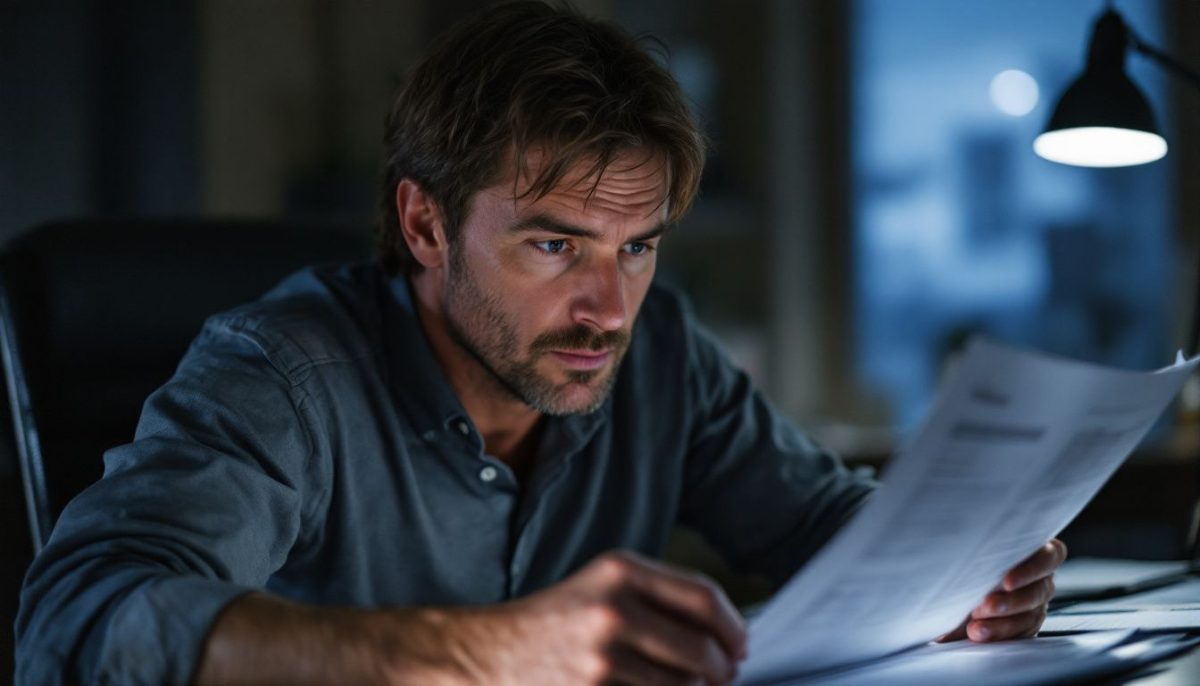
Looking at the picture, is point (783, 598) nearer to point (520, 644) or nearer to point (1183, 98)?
point (520, 644)

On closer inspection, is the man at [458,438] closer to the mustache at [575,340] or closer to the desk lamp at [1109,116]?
the mustache at [575,340]

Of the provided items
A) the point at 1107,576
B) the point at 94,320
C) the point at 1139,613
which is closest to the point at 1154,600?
the point at 1139,613

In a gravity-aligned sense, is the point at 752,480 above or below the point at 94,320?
below

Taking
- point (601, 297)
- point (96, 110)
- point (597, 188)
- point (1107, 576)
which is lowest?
point (1107, 576)

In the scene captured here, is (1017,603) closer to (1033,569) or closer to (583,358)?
(1033,569)

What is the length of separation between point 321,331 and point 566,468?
30 centimetres

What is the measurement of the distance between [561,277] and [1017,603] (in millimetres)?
500

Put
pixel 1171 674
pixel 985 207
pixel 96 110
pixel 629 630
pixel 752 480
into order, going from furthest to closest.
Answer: pixel 985 207, pixel 96 110, pixel 752 480, pixel 1171 674, pixel 629 630

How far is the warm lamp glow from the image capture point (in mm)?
1351

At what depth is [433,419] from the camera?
1.19m

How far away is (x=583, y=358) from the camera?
1166 mm

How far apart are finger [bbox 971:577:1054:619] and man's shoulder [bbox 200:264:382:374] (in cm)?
62

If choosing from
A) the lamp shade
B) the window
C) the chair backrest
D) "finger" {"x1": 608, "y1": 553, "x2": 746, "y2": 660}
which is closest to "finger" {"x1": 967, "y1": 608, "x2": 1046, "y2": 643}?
"finger" {"x1": 608, "y1": 553, "x2": 746, "y2": 660}

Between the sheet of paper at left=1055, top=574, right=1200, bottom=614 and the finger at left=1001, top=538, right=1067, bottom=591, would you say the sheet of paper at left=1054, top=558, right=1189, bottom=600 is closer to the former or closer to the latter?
the sheet of paper at left=1055, top=574, right=1200, bottom=614
